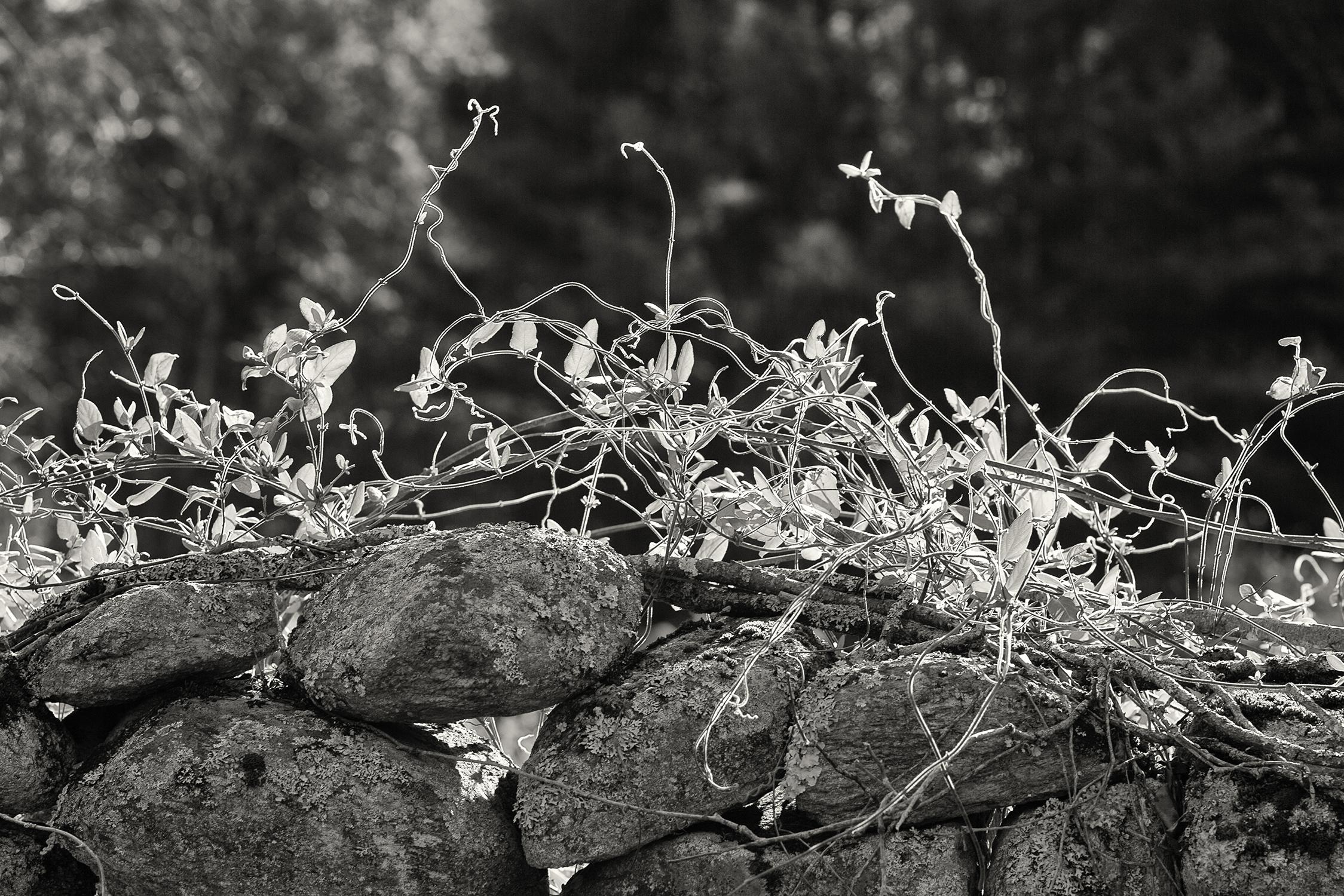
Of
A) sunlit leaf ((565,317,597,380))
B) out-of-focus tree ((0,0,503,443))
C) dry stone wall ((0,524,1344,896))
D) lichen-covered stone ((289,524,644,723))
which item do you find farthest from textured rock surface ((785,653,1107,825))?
out-of-focus tree ((0,0,503,443))

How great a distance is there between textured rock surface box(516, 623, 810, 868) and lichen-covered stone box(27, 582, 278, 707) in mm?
438

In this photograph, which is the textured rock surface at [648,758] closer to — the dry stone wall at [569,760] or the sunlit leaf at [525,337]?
the dry stone wall at [569,760]

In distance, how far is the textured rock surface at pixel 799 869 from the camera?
143 centimetres

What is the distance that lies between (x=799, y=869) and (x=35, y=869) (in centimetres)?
97

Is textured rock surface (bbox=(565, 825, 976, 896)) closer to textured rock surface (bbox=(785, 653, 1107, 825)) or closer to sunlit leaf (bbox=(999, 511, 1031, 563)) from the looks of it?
textured rock surface (bbox=(785, 653, 1107, 825))

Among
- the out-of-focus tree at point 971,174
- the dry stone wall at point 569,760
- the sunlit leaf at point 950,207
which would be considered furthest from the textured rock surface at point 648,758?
the out-of-focus tree at point 971,174

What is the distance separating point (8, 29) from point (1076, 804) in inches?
645

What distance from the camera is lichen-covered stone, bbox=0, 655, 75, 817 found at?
1.55 meters

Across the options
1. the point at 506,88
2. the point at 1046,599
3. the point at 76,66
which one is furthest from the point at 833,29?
the point at 1046,599

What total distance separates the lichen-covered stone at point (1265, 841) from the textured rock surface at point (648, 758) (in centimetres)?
48

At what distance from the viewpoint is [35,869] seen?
5.20 feet

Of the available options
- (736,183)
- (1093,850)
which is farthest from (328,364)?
(736,183)

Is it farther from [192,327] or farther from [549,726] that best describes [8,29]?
[549,726]

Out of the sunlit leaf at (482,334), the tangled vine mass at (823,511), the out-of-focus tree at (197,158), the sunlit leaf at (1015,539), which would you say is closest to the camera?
the sunlit leaf at (1015,539)
